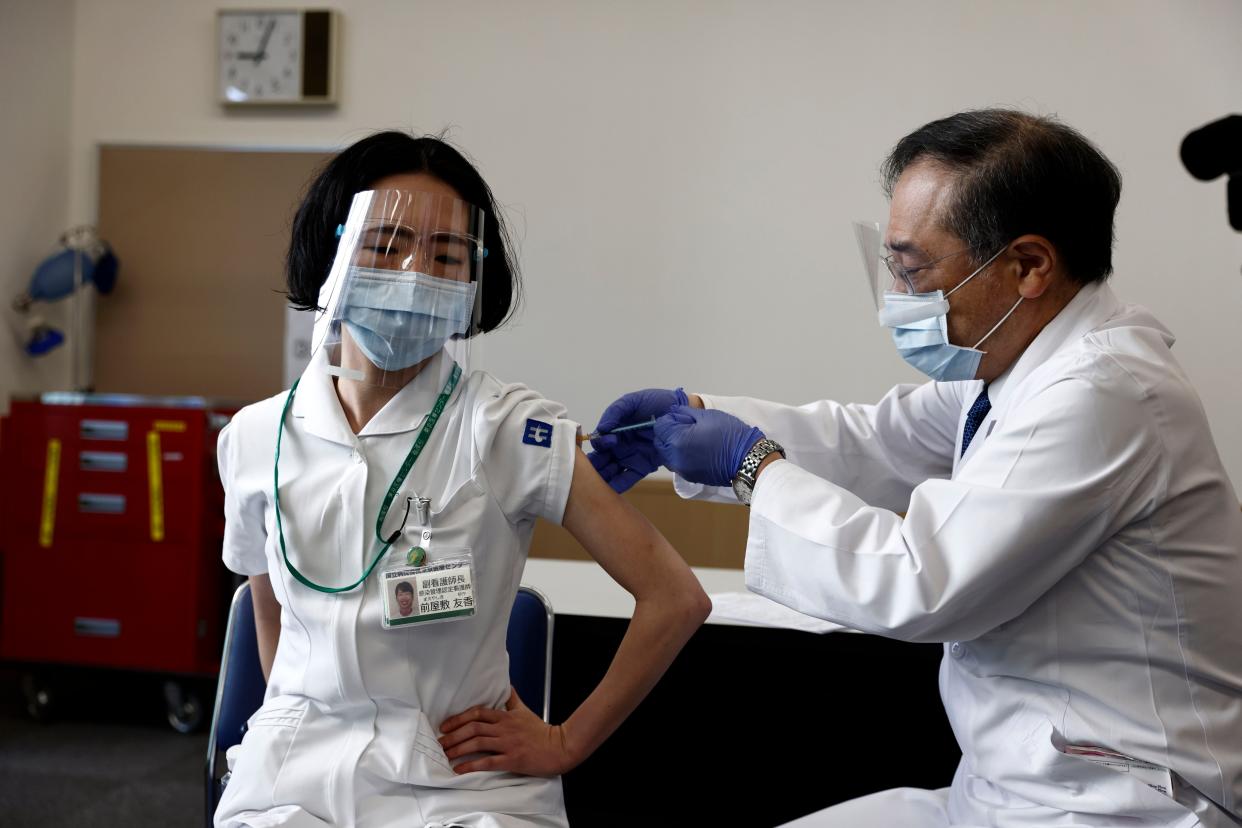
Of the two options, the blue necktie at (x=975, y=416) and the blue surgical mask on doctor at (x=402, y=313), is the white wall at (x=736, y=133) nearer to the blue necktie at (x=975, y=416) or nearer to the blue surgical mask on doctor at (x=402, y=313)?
the blue necktie at (x=975, y=416)

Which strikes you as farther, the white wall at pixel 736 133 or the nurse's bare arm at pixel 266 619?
the white wall at pixel 736 133

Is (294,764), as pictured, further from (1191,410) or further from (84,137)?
(84,137)

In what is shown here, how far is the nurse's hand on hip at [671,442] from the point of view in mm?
Answer: 1490

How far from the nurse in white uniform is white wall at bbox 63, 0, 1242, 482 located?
2.66 m

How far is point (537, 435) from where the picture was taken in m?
1.31

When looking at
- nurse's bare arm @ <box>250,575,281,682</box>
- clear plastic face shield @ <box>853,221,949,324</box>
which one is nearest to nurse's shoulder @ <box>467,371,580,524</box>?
nurse's bare arm @ <box>250,575,281,682</box>

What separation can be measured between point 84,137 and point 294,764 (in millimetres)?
3958

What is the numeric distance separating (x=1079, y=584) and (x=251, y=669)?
44.2 inches

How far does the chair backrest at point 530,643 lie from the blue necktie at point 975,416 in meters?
0.66

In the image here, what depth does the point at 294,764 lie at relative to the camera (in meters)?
1.20

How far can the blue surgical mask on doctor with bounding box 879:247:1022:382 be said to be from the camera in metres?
1.47

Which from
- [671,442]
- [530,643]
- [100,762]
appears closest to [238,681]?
[530,643]

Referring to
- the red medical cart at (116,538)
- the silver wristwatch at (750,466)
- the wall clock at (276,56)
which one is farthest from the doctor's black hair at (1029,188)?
the wall clock at (276,56)

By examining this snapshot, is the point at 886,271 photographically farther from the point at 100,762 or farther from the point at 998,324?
the point at 100,762
